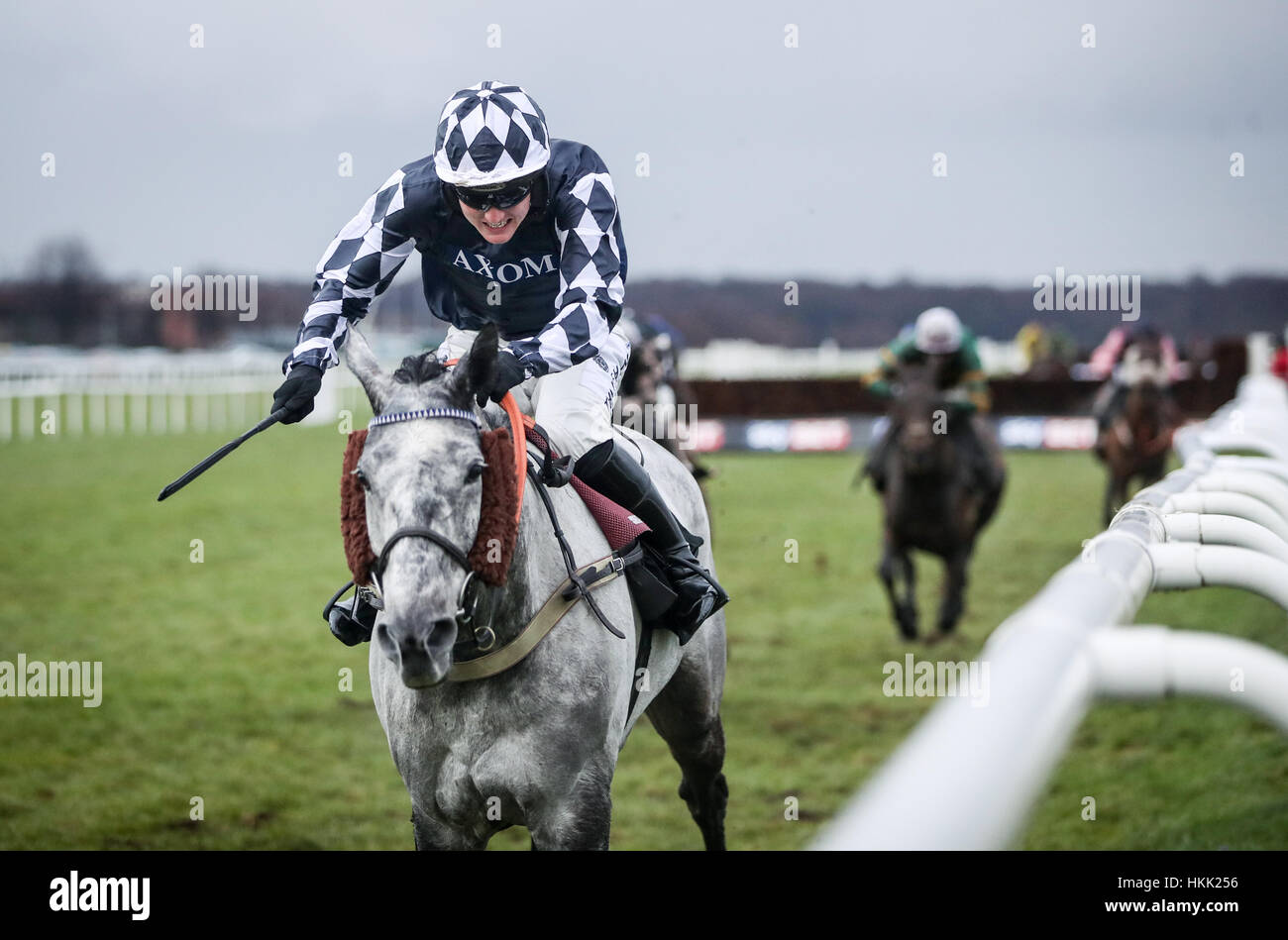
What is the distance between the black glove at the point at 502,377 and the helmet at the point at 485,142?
503mm

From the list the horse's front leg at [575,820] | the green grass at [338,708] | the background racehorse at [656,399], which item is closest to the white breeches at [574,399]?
the horse's front leg at [575,820]

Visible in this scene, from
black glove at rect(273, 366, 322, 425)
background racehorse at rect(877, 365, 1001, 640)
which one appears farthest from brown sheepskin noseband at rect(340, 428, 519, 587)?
background racehorse at rect(877, 365, 1001, 640)

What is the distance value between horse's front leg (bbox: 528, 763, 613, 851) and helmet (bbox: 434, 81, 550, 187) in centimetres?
138

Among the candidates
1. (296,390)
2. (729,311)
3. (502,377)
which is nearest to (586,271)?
(502,377)

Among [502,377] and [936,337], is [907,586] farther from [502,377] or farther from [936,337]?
[502,377]

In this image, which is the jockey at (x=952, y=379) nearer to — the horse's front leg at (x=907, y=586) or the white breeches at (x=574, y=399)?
the horse's front leg at (x=907, y=586)

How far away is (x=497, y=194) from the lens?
2902 millimetres

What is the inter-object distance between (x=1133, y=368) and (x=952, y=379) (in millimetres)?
3797

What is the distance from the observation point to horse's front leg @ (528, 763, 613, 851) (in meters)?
2.67

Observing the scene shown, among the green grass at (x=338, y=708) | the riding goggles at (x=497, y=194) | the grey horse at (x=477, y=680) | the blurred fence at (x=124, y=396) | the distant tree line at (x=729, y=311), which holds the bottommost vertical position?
the green grass at (x=338, y=708)

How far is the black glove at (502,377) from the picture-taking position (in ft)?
8.34
